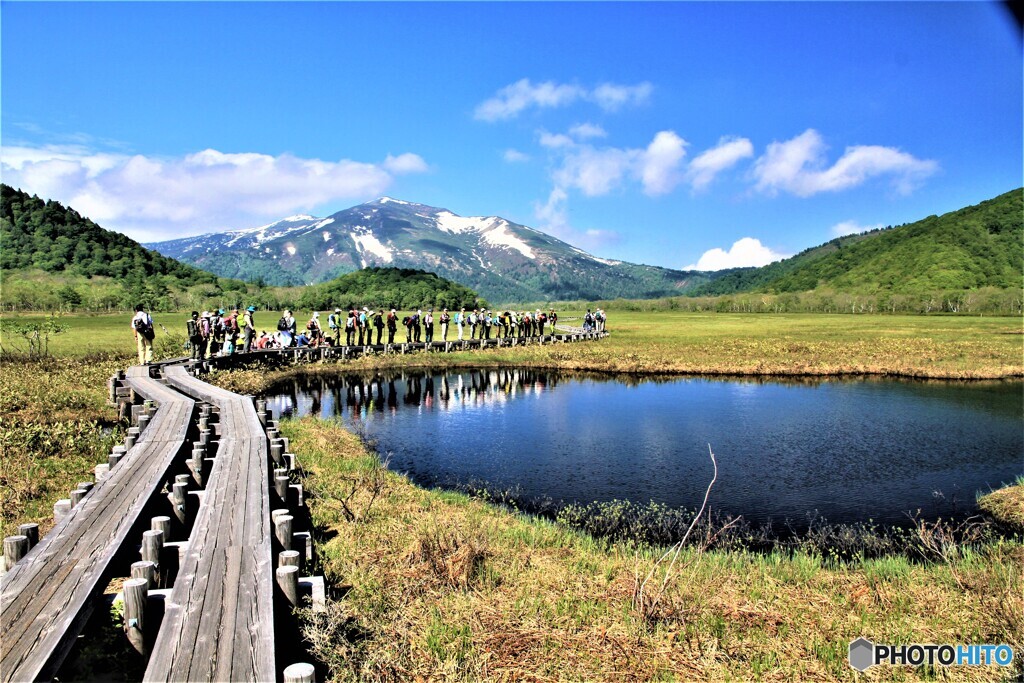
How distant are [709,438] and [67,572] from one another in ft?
60.2

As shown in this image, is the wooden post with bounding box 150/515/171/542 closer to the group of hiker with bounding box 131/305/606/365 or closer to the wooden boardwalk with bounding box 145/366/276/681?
the wooden boardwalk with bounding box 145/366/276/681

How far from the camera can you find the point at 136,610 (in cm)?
582

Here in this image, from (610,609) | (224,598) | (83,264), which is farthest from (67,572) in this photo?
(83,264)

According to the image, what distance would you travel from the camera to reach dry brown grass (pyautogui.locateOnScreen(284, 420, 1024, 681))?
21.7 feet

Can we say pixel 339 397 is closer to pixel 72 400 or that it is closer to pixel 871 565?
pixel 72 400

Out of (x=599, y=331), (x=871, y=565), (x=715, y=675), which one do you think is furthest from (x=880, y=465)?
(x=599, y=331)

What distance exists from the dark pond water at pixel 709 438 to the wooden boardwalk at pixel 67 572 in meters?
7.76

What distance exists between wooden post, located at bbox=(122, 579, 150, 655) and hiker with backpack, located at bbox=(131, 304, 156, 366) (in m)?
24.2

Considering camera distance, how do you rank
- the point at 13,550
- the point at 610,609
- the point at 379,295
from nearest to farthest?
1. the point at 13,550
2. the point at 610,609
3. the point at 379,295

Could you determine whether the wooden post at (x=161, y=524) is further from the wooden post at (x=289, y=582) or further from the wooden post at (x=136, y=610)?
the wooden post at (x=289, y=582)

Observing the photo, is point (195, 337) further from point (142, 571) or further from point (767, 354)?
point (767, 354)

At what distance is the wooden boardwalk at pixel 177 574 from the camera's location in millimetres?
5039

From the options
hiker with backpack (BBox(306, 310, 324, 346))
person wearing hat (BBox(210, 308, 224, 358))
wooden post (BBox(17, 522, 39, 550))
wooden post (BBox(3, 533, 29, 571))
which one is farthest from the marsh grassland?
hiker with backpack (BBox(306, 310, 324, 346))

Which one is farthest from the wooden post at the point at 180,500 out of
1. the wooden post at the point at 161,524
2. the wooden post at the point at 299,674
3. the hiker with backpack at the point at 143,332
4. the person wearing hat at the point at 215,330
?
the person wearing hat at the point at 215,330
